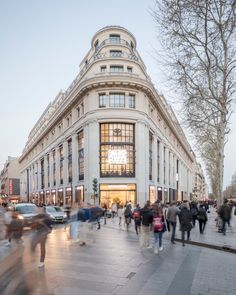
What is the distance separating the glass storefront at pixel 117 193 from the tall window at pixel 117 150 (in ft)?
4.74

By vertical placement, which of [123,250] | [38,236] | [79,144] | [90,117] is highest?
[90,117]

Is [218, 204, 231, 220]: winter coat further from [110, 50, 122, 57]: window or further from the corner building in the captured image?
[110, 50, 122, 57]: window

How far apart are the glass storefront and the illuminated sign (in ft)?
10.4

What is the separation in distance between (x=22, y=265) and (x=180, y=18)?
12.0 metres

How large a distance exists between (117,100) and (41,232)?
105 feet

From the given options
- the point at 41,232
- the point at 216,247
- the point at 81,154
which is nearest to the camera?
Result: the point at 41,232

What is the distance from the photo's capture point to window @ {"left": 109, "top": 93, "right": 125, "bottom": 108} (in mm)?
38781

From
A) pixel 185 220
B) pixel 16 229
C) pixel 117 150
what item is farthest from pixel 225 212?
pixel 117 150

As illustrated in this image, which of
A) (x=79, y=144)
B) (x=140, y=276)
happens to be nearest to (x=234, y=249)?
(x=140, y=276)

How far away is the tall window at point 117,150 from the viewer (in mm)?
37562

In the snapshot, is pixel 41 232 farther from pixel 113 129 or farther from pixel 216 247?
pixel 113 129

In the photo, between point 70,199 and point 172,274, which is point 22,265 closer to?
point 172,274

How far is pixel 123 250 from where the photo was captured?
11055 millimetres

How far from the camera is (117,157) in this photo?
3741 centimetres
